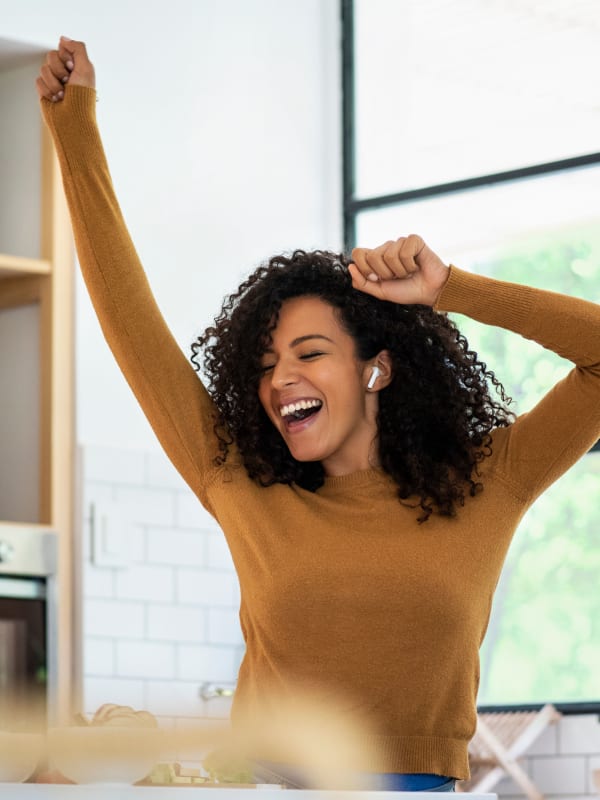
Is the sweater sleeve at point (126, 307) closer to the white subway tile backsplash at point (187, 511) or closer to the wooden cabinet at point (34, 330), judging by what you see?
the wooden cabinet at point (34, 330)

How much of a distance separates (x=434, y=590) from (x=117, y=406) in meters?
2.52

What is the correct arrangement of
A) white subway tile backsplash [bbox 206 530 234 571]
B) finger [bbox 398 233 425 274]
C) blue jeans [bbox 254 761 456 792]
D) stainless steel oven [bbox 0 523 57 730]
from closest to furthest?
blue jeans [bbox 254 761 456 792] < finger [bbox 398 233 425 274] < stainless steel oven [bbox 0 523 57 730] < white subway tile backsplash [bbox 206 530 234 571]

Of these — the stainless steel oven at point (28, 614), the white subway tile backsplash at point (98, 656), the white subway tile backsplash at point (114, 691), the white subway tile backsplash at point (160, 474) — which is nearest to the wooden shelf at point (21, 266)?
the white subway tile backsplash at point (160, 474)

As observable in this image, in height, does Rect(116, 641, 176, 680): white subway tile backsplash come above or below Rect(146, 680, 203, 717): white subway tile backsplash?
above

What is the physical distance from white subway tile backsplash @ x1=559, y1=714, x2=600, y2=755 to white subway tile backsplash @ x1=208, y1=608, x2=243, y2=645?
1024 mm

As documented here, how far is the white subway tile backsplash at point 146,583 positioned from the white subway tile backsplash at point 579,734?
4.13ft

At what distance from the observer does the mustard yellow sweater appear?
2.00m

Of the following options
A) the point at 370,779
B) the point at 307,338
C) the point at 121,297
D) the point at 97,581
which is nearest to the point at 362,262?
the point at 307,338

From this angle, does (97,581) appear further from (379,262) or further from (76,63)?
(379,262)

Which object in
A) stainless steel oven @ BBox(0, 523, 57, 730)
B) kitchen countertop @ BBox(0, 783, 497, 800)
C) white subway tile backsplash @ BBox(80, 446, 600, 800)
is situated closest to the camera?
kitchen countertop @ BBox(0, 783, 497, 800)

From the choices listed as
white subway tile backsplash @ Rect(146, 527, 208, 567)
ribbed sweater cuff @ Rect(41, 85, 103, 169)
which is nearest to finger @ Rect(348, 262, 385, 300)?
ribbed sweater cuff @ Rect(41, 85, 103, 169)

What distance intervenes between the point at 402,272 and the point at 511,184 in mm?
2961

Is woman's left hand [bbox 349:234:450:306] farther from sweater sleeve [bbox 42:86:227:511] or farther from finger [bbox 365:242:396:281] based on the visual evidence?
→ sweater sleeve [bbox 42:86:227:511]

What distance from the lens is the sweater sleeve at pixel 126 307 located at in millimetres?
2260
